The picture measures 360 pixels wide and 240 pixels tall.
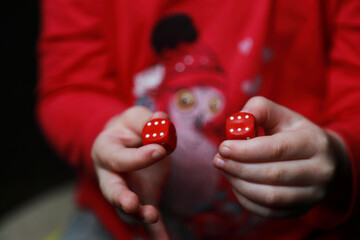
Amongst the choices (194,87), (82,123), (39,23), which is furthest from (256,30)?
(39,23)

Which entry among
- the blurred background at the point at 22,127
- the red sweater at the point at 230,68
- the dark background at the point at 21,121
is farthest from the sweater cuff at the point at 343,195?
the dark background at the point at 21,121

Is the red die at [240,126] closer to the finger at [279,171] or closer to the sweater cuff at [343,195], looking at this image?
the finger at [279,171]

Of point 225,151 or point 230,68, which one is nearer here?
point 225,151

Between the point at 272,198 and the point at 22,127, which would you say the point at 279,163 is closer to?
the point at 272,198

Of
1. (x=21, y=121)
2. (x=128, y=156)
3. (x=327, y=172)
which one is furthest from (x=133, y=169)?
(x=21, y=121)

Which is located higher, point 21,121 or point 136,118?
point 136,118

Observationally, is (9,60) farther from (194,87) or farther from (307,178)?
(307,178)

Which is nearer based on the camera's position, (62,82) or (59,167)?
(62,82)

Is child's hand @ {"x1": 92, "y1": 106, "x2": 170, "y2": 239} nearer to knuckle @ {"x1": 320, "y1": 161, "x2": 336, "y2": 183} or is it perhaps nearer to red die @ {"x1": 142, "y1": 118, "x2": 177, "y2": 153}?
red die @ {"x1": 142, "y1": 118, "x2": 177, "y2": 153}
